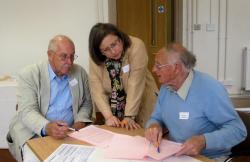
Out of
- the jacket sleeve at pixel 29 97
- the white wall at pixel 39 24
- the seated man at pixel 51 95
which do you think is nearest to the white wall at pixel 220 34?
the white wall at pixel 39 24

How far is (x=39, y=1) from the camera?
379 cm

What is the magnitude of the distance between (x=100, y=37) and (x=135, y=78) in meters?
0.39

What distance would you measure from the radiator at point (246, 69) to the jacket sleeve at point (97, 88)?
11.6ft

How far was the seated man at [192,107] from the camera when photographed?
1.61m

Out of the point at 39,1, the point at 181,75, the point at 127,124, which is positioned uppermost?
the point at 39,1

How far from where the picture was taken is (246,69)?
5.14m

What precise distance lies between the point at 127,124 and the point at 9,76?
2.35 m

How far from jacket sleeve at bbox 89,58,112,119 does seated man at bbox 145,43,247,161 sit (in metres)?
0.56

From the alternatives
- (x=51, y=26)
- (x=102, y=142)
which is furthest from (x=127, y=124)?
(x=51, y=26)

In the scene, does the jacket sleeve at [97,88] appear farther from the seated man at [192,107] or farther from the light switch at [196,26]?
the light switch at [196,26]

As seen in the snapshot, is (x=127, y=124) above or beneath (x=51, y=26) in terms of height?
beneath

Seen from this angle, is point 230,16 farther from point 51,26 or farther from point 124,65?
point 124,65

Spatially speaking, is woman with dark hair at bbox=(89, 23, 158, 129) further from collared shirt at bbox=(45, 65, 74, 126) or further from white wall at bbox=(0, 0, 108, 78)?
white wall at bbox=(0, 0, 108, 78)

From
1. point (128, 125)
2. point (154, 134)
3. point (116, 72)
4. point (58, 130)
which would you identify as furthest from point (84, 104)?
point (154, 134)
